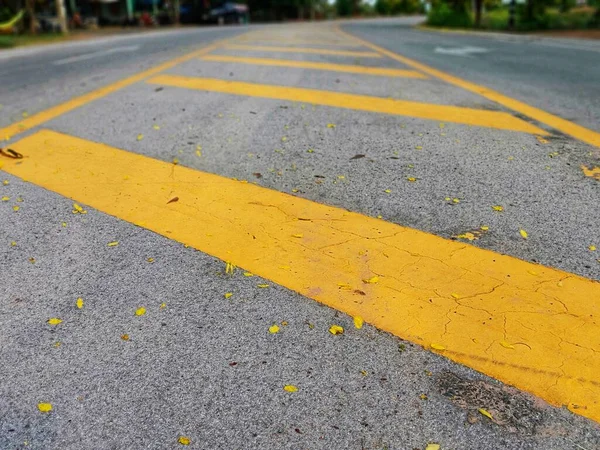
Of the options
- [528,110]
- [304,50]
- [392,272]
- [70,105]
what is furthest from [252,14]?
[392,272]

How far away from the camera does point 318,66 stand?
907cm

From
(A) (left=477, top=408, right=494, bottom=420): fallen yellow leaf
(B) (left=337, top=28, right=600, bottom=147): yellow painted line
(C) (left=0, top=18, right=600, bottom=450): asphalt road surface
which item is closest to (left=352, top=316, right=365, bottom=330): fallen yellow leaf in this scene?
(C) (left=0, top=18, right=600, bottom=450): asphalt road surface

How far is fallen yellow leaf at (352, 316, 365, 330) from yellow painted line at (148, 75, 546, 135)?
3360 mm

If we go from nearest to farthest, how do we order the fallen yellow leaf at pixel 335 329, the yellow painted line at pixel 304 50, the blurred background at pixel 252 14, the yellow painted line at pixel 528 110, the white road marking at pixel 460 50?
1. the fallen yellow leaf at pixel 335 329
2. the yellow painted line at pixel 528 110
3. the yellow painted line at pixel 304 50
4. the white road marking at pixel 460 50
5. the blurred background at pixel 252 14

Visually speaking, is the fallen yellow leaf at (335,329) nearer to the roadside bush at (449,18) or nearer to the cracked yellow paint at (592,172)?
the cracked yellow paint at (592,172)

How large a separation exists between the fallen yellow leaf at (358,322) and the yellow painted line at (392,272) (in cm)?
4

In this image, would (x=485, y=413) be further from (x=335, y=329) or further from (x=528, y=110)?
(x=528, y=110)

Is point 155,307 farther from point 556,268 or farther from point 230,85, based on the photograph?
point 230,85

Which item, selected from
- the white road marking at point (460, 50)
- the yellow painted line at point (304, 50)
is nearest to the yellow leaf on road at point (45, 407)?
the yellow painted line at point (304, 50)

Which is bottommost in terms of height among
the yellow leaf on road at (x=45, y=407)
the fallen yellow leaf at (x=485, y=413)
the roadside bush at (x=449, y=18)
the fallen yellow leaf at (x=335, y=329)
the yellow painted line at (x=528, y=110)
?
the fallen yellow leaf at (x=485, y=413)

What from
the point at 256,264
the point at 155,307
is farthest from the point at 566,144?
the point at 155,307

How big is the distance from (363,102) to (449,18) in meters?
23.5

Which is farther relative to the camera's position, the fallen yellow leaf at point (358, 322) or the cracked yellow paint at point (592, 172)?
the cracked yellow paint at point (592, 172)

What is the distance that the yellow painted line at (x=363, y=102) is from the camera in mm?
5266
